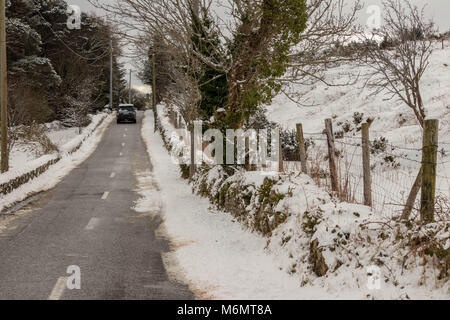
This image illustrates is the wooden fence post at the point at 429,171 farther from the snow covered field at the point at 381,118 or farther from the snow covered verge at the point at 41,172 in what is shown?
the snow covered verge at the point at 41,172

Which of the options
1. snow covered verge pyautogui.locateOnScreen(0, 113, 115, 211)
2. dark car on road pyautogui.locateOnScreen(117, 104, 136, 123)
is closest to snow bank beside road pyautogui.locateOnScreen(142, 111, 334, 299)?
snow covered verge pyautogui.locateOnScreen(0, 113, 115, 211)

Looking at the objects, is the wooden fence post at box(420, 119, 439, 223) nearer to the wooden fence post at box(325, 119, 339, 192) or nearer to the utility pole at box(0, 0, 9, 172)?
the wooden fence post at box(325, 119, 339, 192)

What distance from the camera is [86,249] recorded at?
787 cm

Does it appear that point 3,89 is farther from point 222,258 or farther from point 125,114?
Answer: point 125,114

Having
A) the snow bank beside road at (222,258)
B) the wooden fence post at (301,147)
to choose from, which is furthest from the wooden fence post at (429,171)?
the wooden fence post at (301,147)

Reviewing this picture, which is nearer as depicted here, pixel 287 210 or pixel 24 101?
pixel 287 210

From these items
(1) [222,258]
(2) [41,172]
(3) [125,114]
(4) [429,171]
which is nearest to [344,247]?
(4) [429,171]

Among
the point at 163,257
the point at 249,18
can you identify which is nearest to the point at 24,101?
the point at 249,18

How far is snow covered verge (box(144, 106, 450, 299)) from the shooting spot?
4727 mm

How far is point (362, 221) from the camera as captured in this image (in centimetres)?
573

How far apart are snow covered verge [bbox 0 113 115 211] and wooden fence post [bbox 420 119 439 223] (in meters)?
10.9

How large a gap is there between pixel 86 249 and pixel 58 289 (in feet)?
7.05

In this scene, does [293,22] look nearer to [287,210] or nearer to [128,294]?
[287,210]

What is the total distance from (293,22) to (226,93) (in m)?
3.54
